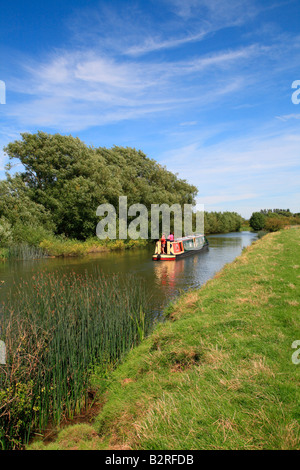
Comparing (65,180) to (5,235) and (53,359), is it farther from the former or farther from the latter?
(53,359)

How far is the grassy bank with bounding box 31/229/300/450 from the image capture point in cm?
260

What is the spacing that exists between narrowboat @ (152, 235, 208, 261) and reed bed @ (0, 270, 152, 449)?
585 inches

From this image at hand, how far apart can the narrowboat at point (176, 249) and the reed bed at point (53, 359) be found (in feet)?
48.7

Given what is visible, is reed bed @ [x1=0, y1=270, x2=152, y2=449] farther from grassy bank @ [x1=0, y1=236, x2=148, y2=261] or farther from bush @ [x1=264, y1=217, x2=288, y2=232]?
bush @ [x1=264, y1=217, x2=288, y2=232]

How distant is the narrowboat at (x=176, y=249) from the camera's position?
21047 millimetres

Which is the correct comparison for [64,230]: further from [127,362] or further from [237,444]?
[237,444]

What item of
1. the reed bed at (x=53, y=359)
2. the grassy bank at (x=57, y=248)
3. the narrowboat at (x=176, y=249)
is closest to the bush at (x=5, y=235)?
the grassy bank at (x=57, y=248)

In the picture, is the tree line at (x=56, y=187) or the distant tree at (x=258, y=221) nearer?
the tree line at (x=56, y=187)

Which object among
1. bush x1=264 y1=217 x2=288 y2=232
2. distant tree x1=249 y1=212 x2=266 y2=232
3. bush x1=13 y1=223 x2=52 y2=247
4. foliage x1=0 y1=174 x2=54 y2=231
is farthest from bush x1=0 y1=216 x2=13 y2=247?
distant tree x1=249 y1=212 x2=266 y2=232

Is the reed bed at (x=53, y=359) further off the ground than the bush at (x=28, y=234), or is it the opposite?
the bush at (x=28, y=234)

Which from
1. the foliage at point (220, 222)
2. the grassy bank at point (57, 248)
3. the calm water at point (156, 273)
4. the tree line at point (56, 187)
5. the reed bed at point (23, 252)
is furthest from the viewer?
the foliage at point (220, 222)

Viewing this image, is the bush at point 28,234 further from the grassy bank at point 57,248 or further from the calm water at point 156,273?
the calm water at point 156,273

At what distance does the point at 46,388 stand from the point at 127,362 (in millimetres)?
1454

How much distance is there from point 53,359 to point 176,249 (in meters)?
18.2
